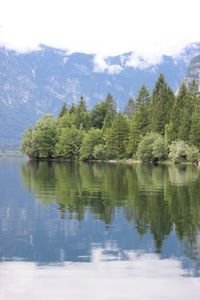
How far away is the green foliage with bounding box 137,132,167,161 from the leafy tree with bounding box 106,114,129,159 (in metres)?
12.1

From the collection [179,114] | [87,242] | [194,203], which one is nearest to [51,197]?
[194,203]

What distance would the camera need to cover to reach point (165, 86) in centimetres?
15188

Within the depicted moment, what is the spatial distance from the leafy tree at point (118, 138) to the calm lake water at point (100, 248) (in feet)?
328

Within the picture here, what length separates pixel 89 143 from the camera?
157750 millimetres

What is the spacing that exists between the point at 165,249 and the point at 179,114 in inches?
4358

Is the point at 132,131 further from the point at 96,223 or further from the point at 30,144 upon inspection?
the point at 96,223

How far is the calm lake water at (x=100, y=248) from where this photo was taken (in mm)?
21453

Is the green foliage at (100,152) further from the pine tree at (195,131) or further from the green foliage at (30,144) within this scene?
the pine tree at (195,131)

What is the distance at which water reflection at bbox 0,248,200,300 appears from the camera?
20672mm

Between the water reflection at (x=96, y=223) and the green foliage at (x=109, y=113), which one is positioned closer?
the water reflection at (x=96, y=223)

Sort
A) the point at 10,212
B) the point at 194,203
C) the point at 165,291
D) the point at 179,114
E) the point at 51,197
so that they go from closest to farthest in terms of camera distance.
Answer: the point at 165,291
the point at 10,212
the point at 194,203
the point at 51,197
the point at 179,114

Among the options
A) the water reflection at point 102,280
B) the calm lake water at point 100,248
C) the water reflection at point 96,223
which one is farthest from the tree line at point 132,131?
the water reflection at point 102,280

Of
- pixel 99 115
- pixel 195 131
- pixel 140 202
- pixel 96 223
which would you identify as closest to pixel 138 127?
pixel 195 131

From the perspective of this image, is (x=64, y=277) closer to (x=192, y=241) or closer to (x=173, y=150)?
(x=192, y=241)
